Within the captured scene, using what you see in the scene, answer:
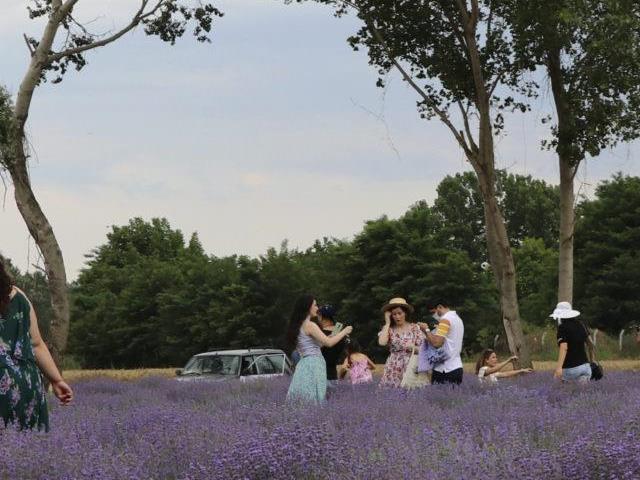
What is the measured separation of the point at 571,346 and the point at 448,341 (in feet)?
4.85

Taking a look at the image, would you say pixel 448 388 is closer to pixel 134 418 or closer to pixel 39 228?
pixel 134 418

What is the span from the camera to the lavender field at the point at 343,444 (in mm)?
5840

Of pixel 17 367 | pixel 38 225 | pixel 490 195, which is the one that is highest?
pixel 490 195

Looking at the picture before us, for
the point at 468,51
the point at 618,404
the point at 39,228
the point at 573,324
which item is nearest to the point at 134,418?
the point at 618,404

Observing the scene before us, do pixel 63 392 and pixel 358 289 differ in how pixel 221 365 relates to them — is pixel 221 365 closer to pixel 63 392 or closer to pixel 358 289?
pixel 63 392

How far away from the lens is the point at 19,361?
653 centimetres

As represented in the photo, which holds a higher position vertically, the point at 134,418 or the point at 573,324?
the point at 573,324

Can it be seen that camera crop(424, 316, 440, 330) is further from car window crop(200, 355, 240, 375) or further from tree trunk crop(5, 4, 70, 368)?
tree trunk crop(5, 4, 70, 368)

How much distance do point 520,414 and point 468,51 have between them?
1734 cm

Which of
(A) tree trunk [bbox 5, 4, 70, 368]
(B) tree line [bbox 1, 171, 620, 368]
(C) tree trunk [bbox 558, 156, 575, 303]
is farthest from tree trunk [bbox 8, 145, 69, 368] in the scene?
(B) tree line [bbox 1, 171, 620, 368]

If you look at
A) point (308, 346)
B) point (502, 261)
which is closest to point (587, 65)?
point (502, 261)

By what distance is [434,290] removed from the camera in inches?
2269

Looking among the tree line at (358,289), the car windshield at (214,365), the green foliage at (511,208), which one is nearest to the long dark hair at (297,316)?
the car windshield at (214,365)

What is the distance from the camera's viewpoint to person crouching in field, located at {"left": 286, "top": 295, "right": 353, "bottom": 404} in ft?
37.1
